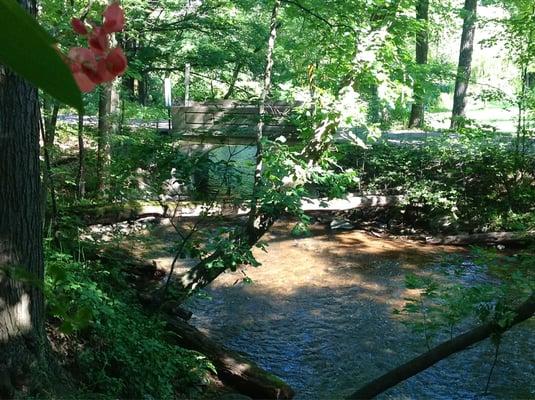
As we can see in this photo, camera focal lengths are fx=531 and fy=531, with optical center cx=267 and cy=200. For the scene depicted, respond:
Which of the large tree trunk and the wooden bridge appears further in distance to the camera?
the wooden bridge

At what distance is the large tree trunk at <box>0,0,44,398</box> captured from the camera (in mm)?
2359

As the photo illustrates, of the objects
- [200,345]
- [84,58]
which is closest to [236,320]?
[200,345]

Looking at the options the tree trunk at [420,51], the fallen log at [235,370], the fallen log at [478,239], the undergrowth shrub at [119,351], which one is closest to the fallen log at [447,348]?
the fallen log at [235,370]

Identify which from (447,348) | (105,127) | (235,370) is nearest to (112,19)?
(447,348)

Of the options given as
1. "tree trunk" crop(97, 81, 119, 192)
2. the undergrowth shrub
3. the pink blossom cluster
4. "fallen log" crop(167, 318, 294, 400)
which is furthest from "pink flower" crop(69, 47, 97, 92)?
"tree trunk" crop(97, 81, 119, 192)

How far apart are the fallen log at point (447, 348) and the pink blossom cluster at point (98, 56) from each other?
3.99 meters

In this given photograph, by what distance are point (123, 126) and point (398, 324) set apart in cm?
618

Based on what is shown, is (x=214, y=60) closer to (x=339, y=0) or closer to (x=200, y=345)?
(x=339, y=0)

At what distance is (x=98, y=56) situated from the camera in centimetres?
35

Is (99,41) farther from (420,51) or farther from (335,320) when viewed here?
(420,51)

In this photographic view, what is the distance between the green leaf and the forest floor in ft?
17.9

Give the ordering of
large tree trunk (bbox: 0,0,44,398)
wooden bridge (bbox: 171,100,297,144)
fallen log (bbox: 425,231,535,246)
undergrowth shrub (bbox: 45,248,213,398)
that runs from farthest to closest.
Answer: fallen log (bbox: 425,231,535,246)
wooden bridge (bbox: 171,100,297,144)
undergrowth shrub (bbox: 45,248,213,398)
large tree trunk (bbox: 0,0,44,398)

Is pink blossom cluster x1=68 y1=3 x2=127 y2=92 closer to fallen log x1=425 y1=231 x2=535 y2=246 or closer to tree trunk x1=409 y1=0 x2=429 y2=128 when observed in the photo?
fallen log x1=425 y1=231 x2=535 y2=246

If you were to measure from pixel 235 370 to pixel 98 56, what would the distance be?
521cm
